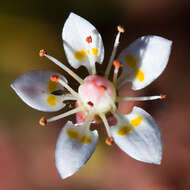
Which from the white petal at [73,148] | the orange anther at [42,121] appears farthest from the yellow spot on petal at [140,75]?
the orange anther at [42,121]

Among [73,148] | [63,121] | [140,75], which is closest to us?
[73,148]

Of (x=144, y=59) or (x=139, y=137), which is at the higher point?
(x=144, y=59)

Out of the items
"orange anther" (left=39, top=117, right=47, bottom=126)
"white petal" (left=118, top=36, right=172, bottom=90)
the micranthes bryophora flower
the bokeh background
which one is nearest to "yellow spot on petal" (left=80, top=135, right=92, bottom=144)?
the micranthes bryophora flower

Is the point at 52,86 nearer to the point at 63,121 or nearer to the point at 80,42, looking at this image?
the point at 80,42

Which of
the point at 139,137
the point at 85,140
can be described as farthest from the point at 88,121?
the point at 139,137

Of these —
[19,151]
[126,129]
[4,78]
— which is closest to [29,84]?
[126,129]

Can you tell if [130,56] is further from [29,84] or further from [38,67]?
[38,67]

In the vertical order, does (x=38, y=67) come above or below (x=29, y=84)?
below
